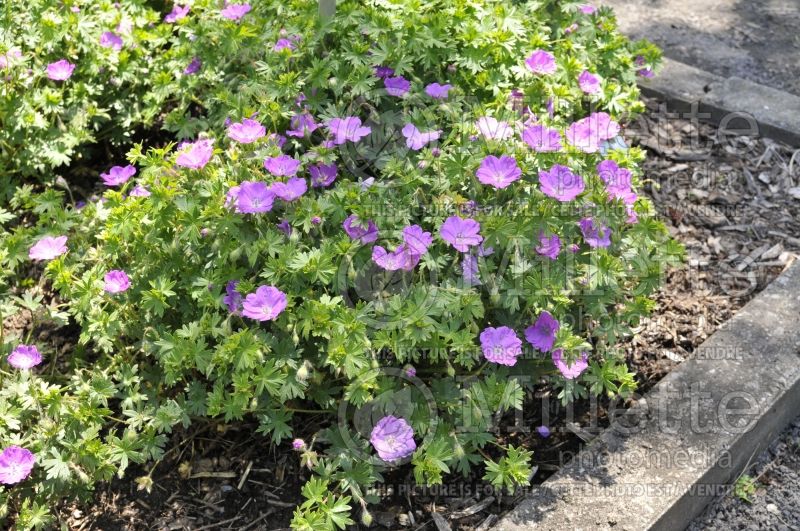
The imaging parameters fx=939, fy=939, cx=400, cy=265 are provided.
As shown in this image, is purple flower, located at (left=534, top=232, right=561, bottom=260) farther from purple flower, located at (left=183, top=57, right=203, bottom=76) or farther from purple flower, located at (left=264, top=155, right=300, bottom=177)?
purple flower, located at (left=183, top=57, right=203, bottom=76)

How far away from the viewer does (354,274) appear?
2619mm

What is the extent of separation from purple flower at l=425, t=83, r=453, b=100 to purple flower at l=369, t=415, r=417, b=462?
1107mm

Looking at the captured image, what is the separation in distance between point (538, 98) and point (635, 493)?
4.44 feet

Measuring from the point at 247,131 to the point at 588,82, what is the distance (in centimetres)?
125

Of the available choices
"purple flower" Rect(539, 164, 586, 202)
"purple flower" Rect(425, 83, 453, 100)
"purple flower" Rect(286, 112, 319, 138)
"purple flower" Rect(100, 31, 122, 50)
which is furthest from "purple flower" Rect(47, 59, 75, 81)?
"purple flower" Rect(539, 164, 586, 202)

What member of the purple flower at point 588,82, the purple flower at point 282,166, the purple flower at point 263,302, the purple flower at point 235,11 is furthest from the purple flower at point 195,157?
the purple flower at point 588,82

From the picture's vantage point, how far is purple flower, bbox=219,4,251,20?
3.48 m

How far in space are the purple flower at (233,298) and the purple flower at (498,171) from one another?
2.51ft

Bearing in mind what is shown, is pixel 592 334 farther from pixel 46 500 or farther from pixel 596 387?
pixel 46 500

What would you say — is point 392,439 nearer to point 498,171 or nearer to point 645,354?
point 498,171

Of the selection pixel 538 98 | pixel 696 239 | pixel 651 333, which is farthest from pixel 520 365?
pixel 696 239

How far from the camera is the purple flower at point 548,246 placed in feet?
8.89

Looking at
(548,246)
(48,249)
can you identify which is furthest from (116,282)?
(548,246)

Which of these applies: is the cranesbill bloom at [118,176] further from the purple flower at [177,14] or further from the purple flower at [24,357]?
the purple flower at [177,14]
